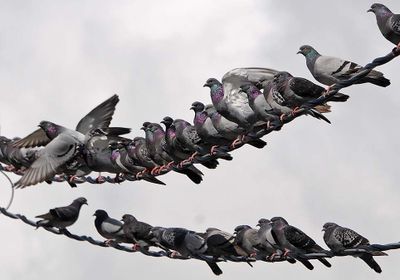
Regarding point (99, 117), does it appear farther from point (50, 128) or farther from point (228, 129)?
point (228, 129)

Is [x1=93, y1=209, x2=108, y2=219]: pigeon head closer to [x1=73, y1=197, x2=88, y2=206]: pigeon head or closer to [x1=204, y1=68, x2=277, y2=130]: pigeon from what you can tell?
[x1=73, y1=197, x2=88, y2=206]: pigeon head

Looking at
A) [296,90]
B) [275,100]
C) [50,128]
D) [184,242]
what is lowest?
[184,242]

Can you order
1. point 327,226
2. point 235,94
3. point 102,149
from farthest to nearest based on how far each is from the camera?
1. point 102,149
2. point 235,94
3. point 327,226

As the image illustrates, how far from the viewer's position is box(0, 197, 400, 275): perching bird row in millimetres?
23250

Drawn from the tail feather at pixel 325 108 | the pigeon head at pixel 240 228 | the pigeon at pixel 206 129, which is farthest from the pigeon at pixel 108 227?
the tail feather at pixel 325 108

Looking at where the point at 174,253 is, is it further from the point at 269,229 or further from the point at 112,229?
the point at 112,229

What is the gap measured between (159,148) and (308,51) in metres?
3.09

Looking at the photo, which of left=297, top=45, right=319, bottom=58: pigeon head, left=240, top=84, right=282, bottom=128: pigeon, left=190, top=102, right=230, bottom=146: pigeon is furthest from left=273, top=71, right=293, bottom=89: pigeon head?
left=297, top=45, right=319, bottom=58: pigeon head

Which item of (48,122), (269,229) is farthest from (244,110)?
(48,122)

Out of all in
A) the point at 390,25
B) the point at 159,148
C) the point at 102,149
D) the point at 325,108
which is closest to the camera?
the point at 390,25

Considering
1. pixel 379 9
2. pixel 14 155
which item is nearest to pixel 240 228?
pixel 379 9

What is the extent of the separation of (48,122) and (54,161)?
2059 millimetres

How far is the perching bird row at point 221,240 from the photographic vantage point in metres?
23.2

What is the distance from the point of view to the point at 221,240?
25.2 meters
